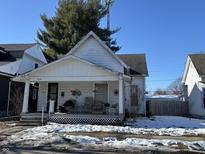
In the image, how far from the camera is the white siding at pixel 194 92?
818 inches

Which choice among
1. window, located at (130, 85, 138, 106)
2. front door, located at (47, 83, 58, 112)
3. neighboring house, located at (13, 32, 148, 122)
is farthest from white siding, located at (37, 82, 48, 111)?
window, located at (130, 85, 138, 106)

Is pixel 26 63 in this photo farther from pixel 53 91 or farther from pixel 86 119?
pixel 86 119

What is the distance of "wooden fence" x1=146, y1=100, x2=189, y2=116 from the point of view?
25.2m

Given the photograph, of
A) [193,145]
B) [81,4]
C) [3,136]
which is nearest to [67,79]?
[3,136]

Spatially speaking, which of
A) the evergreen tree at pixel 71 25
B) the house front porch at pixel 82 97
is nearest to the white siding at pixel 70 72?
the house front porch at pixel 82 97

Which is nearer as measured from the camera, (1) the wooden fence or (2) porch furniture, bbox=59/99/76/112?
(2) porch furniture, bbox=59/99/76/112

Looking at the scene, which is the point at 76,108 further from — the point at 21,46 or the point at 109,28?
the point at 109,28

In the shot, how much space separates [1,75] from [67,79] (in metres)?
7.84

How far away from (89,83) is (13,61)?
918cm

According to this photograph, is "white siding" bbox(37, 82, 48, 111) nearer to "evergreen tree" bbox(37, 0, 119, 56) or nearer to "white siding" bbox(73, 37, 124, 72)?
"white siding" bbox(73, 37, 124, 72)

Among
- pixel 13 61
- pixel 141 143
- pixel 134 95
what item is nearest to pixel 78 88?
pixel 134 95

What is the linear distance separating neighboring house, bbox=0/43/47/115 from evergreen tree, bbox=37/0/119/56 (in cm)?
379

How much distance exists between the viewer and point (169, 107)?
2556 cm

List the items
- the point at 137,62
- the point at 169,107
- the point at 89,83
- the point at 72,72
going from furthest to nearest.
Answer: the point at 169,107, the point at 137,62, the point at 89,83, the point at 72,72
